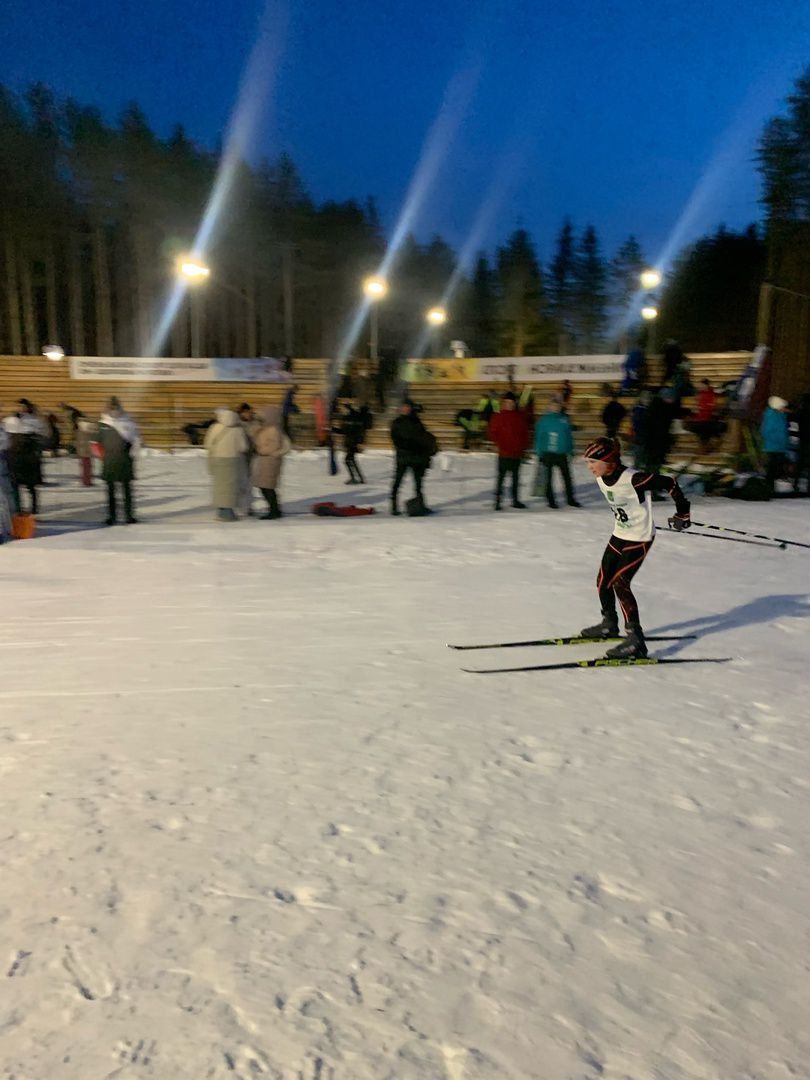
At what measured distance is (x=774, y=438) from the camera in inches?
487

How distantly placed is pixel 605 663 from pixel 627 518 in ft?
3.35

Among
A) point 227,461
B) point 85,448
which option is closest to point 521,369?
point 85,448

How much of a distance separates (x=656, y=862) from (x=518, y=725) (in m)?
1.39

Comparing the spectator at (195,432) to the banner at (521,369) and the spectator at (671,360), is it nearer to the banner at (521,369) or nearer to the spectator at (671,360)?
the banner at (521,369)

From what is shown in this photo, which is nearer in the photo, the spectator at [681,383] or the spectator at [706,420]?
the spectator at [681,383]

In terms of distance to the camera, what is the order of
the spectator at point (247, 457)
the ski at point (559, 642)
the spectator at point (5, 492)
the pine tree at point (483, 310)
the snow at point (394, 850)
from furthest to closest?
the pine tree at point (483, 310), the spectator at point (247, 457), the spectator at point (5, 492), the ski at point (559, 642), the snow at point (394, 850)

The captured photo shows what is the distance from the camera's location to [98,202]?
3916cm

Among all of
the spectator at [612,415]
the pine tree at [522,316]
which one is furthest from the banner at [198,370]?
the pine tree at [522,316]

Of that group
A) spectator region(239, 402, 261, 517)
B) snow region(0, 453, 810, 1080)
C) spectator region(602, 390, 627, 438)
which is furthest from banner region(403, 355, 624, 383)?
snow region(0, 453, 810, 1080)

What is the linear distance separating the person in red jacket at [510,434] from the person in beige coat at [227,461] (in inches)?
144

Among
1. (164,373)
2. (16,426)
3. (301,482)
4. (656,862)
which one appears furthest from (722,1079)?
(164,373)

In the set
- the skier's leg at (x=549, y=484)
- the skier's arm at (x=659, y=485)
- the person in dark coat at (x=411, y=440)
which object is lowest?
the skier's leg at (x=549, y=484)

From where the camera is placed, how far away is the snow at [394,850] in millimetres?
2184

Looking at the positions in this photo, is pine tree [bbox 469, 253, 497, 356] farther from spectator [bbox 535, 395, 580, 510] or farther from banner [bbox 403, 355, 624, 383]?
spectator [bbox 535, 395, 580, 510]
